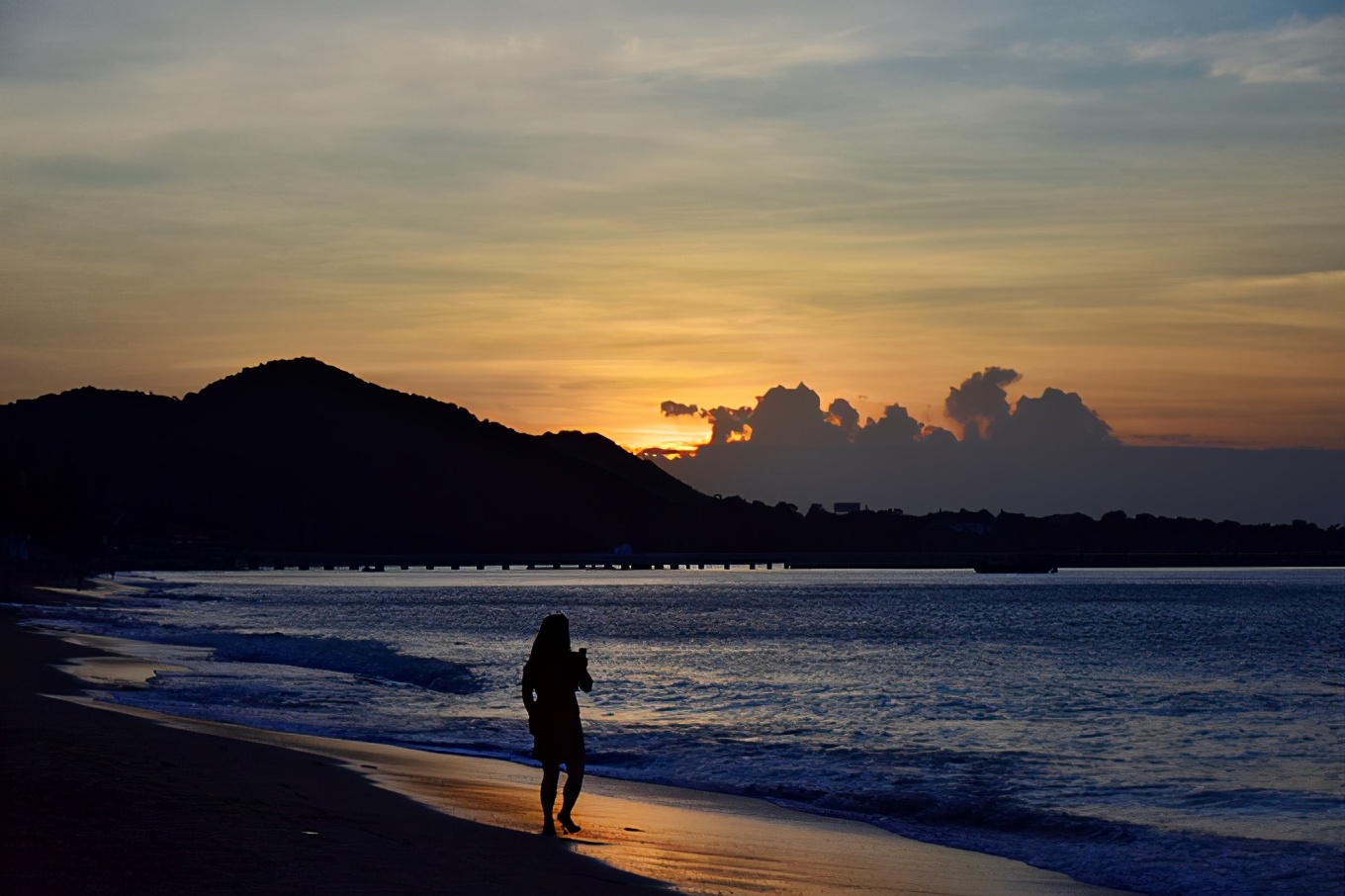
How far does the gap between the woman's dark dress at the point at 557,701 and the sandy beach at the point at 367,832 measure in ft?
2.91

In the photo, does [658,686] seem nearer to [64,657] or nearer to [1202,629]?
[64,657]

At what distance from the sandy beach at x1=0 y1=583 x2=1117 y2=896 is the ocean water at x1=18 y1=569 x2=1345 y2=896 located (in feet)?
6.12

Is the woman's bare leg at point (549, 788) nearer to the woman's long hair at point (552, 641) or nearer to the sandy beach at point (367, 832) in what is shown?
the sandy beach at point (367, 832)

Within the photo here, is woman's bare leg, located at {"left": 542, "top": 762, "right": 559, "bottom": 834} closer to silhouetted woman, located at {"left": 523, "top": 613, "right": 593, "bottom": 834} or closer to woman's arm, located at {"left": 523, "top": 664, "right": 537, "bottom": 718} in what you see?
silhouetted woman, located at {"left": 523, "top": 613, "right": 593, "bottom": 834}

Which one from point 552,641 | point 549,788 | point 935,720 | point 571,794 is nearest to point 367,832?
point 549,788

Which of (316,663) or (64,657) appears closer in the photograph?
(64,657)

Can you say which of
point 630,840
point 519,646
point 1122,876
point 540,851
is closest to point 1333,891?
point 1122,876

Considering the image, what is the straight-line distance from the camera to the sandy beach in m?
9.66

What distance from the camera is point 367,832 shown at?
1196 cm

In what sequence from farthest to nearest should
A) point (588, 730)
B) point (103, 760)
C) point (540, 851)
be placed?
point (588, 730)
point (103, 760)
point (540, 851)

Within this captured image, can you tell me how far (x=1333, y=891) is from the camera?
523 inches

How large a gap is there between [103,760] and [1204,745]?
19.1 meters

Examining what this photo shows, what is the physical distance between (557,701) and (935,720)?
16.7 metres

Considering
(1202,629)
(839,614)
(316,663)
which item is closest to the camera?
(316,663)
